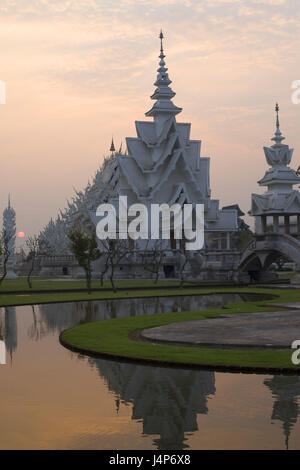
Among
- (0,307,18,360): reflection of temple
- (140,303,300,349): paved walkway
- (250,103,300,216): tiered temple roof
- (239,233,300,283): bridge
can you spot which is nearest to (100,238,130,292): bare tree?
(239,233,300,283): bridge

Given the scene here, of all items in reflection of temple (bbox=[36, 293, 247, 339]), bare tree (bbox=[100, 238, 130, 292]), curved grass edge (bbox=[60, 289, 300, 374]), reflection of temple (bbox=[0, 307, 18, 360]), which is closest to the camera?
curved grass edge (bbox=[60, 289, 300, 374])

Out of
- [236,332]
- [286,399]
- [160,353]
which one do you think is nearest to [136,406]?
[286,399]

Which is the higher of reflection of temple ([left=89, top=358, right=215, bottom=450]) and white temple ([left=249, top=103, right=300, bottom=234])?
white temple ([left=249, top=103, right=300, bottom=234])

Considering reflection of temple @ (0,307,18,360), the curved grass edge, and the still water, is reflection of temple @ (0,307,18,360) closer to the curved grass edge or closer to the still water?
the curved grass edge

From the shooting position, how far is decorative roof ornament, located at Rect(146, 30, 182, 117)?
7812 cm

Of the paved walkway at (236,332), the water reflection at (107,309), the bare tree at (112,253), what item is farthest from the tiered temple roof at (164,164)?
the paved walkway at (236,332)

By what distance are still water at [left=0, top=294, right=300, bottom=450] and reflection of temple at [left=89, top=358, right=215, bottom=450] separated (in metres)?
0.02

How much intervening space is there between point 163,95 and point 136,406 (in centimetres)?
7117

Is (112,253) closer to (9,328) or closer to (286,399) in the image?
(9,328)

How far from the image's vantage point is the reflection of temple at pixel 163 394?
31.4 feet

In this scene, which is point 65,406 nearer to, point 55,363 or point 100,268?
point 55,363

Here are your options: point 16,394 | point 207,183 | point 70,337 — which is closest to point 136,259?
point 207,183

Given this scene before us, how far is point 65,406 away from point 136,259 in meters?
56.8

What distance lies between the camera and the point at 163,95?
259 feet
